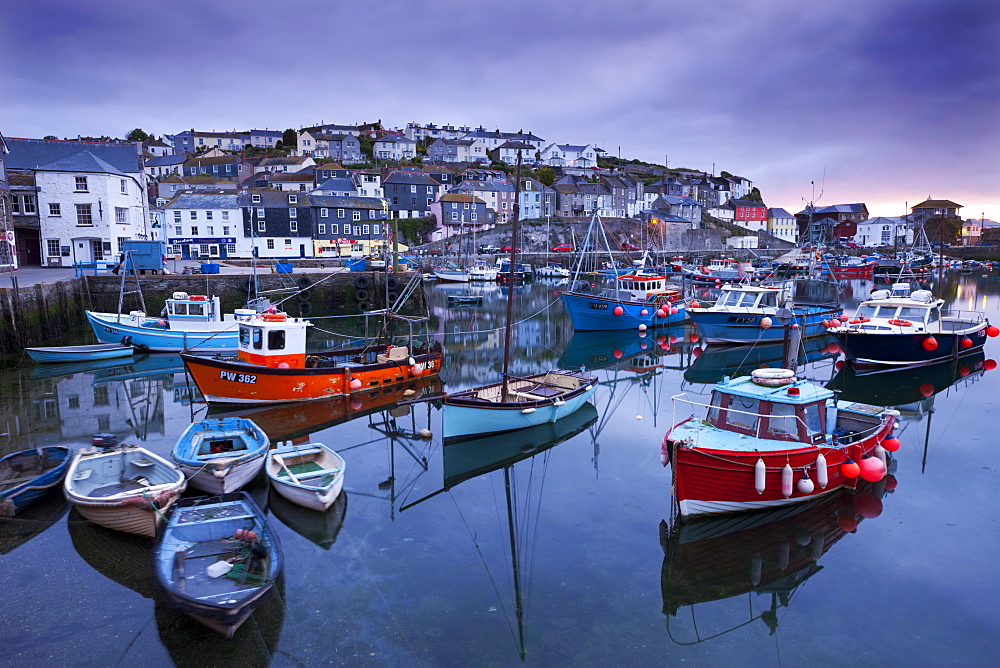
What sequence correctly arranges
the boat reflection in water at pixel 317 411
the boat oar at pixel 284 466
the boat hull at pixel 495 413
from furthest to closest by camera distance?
the boat reflection in water at pixel 317 411 < the boat hull at pixel 495 413 < the boat oar at pixel 284 466

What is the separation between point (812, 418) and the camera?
1110 cm

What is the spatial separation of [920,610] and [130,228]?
4651cm

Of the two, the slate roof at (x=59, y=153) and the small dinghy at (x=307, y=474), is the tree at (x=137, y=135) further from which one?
the small dinghy at (x=307, y=474)

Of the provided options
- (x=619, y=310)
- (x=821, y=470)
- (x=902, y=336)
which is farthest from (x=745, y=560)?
(x=619, y=310)

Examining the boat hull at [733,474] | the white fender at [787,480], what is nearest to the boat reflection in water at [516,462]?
the boat hull at [733,474]

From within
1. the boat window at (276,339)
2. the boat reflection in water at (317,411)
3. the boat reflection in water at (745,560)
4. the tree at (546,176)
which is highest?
the tree at (546,176)

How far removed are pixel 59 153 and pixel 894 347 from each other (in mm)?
49468

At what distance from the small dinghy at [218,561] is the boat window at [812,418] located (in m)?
8.79

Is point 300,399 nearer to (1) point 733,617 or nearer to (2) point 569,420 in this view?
(2) point 569,420

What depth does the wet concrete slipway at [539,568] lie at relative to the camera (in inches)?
297

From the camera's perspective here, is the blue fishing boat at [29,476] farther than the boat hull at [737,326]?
No

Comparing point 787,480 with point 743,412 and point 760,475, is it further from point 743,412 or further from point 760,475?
point 743,412

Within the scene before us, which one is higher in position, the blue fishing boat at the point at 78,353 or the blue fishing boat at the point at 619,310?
the blue fishing boat at the point at 619,310

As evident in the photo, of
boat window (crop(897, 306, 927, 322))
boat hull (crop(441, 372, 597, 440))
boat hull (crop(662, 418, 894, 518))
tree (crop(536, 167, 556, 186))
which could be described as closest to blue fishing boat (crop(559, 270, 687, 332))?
boat window (crop(897, 306, 927, 322))
